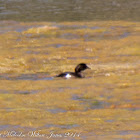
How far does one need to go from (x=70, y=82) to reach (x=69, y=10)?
1128cm

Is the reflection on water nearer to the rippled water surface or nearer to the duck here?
the rippled water surface

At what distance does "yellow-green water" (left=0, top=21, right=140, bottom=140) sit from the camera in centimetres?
710

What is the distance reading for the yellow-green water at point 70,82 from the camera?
710 centimetres

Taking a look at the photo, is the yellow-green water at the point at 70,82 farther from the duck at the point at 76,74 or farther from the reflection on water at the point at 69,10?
the reflection on water at the point at 69,10

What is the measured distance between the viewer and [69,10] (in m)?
20.6

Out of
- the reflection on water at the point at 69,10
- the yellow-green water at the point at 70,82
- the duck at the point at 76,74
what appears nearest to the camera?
the yellow-green water at the point at 70,82

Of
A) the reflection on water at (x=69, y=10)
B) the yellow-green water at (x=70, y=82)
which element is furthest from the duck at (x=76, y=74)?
the reflection on water at (x=69, y=10)

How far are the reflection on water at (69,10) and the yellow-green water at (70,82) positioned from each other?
2.11 m

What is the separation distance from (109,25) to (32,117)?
29.8 ft

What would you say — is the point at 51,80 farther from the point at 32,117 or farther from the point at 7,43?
the point at 7,43

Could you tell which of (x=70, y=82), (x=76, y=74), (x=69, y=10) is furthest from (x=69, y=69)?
(x=69, y=10)

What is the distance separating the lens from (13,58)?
40.6 ft

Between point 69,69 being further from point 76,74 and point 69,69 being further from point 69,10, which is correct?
point 69,10

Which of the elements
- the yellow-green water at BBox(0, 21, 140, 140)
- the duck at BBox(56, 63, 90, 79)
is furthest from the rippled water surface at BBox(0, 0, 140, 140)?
the duck at BBox(56, 63, 90, 79)
